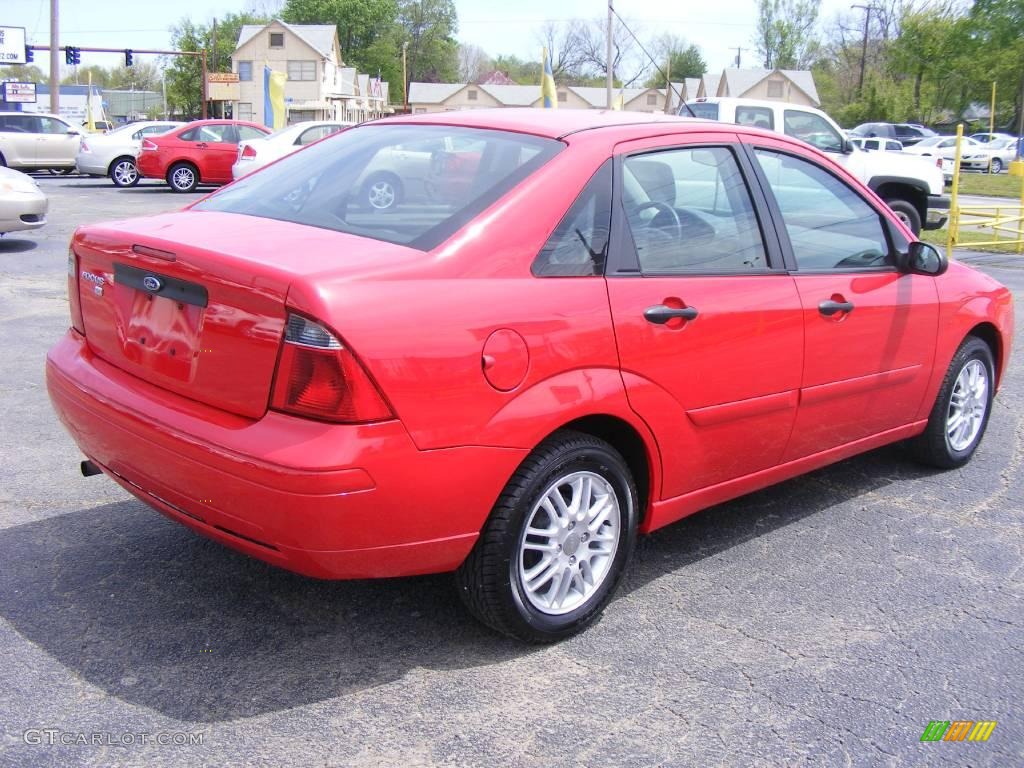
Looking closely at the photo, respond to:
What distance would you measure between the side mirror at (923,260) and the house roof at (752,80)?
249 ft

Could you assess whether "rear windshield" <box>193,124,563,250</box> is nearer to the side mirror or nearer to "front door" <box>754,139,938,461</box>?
"front door" <box>754,139,938,461</box>

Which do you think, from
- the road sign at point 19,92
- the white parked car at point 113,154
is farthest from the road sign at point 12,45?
the white parked car at point 113,154

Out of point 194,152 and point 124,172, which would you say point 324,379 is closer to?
point 194,152

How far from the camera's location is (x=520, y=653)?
10.6ft

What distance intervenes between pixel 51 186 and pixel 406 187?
22.3 metres

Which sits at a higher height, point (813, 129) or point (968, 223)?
point (813, 129)

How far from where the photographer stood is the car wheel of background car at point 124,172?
2339 cm

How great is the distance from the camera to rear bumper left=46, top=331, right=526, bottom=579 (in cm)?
267

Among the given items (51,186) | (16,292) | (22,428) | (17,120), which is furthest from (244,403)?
(17,120)

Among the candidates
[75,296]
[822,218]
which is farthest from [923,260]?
[75,296]

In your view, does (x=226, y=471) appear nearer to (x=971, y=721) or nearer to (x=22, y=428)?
(x=971, y=721)

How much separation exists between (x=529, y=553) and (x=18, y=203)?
10407 mm

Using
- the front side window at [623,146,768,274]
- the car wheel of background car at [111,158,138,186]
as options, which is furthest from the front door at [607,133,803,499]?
the car wheel of background car at [111,158,138,186]

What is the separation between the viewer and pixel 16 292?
30.1ft
